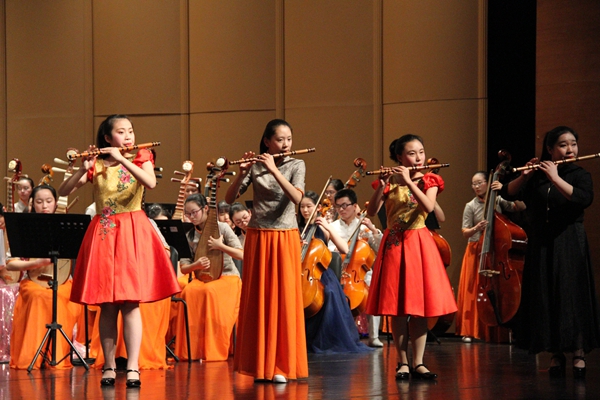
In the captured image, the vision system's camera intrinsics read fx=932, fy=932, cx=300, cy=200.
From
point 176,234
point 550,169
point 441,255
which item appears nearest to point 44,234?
point 176,234

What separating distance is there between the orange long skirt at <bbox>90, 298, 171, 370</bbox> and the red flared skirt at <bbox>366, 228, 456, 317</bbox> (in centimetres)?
158

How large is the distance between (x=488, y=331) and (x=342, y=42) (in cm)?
295

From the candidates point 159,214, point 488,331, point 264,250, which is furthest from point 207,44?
point 264,250

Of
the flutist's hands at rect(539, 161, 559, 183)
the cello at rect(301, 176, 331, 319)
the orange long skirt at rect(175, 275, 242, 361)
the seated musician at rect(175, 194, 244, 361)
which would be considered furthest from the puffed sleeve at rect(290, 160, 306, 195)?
the orange long skirt at rect(175, 275, 242, 361)

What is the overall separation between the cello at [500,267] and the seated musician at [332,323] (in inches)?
38.2

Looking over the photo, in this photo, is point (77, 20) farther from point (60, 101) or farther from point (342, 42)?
point (342, 42)

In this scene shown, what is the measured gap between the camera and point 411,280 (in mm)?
4812

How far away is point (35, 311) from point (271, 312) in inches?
77.4

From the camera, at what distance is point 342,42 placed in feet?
28.1

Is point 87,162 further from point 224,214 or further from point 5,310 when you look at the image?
point 224,214

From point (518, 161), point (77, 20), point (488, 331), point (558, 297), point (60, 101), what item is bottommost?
point (488, 331)

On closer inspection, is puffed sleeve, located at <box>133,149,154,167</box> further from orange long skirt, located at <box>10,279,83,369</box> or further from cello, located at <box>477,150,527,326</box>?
cello, located at <box>477,150,527,326</box>

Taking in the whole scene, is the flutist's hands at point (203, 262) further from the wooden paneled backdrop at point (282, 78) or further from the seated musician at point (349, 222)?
the wooden paneled backdrop at point (282, 78)

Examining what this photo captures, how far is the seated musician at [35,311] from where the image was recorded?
592 cm
